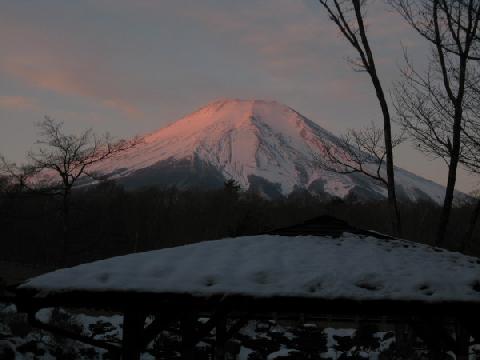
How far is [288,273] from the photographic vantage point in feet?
18.7

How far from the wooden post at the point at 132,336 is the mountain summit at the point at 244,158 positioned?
138084mm

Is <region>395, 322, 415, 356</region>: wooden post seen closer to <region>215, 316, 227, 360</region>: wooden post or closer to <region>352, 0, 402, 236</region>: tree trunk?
<region>352, 0, 402, 236</region>: tree trunk

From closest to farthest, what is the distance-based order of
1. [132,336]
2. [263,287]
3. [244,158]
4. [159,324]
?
1. [263,287]
2. [159,324]
3. [132,336]
4. [244,158]

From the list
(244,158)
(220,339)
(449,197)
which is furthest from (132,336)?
(244,158)

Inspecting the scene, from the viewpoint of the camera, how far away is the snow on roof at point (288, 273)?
5.42 metres

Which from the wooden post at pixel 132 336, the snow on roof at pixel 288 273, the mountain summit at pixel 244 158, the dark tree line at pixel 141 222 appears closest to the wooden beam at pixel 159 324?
the wooden post at pixel 132 336

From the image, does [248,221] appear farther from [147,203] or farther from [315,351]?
[147,203]

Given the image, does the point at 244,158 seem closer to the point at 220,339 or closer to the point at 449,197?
the point at 449,197

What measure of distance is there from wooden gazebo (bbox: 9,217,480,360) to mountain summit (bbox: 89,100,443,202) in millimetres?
137611

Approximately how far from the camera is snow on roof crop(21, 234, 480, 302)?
542 centimetres

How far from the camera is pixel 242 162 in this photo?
579 ft

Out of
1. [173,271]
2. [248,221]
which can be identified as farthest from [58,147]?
[173,271]

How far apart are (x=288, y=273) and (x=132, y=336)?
5.41ft

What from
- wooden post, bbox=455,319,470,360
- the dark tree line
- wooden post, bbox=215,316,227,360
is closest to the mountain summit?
the dark tree line
